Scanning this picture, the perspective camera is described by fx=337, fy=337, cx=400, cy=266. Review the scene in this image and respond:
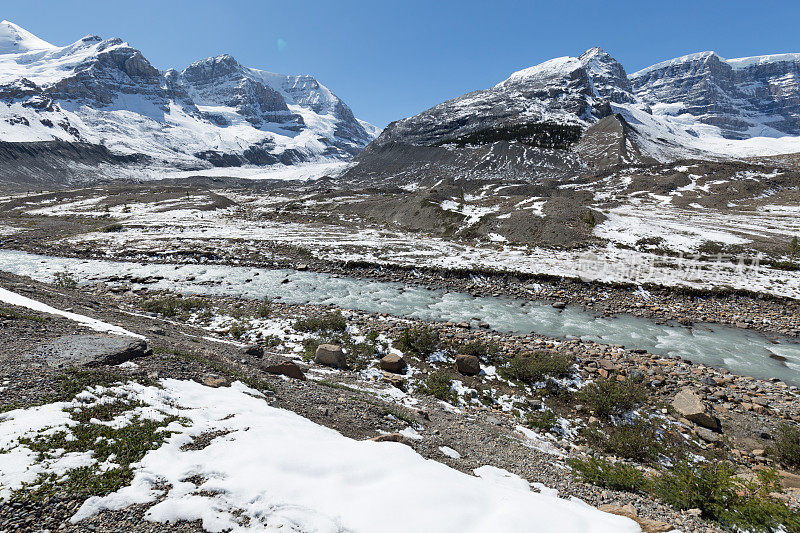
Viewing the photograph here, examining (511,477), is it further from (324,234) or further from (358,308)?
(324,234)

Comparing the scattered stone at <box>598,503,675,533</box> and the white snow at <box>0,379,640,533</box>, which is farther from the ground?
the white snow at <box>0,379,640,533</box>

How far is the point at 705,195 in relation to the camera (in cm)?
6894

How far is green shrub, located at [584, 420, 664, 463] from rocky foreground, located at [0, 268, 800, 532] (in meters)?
0.04

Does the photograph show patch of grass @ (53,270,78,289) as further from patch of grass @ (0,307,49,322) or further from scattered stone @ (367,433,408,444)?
scattered stone @ (367,433,408,444)

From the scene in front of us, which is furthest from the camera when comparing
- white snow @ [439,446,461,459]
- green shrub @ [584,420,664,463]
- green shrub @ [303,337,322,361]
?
green shrub @ [303,337,322,361]

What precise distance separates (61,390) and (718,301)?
102 feet

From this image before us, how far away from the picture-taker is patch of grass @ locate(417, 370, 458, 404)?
11.4 meters

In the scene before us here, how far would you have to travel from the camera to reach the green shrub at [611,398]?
10586 millimetres

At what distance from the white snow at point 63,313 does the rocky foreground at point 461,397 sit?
22.6 inches

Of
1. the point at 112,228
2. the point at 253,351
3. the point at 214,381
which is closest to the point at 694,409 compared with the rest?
the point at 214,381

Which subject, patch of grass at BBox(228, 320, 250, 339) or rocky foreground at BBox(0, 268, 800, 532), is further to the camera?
patch of grass at BBox(228, 320, 250, 339)

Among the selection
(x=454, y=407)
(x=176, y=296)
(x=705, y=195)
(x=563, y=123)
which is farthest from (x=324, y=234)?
(x=563, y=123)

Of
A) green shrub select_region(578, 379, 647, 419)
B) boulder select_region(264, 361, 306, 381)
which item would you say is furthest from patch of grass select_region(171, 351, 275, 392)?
green shrub select_region(578, 379, 647, 419)

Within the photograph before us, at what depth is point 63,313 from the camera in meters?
12.8
